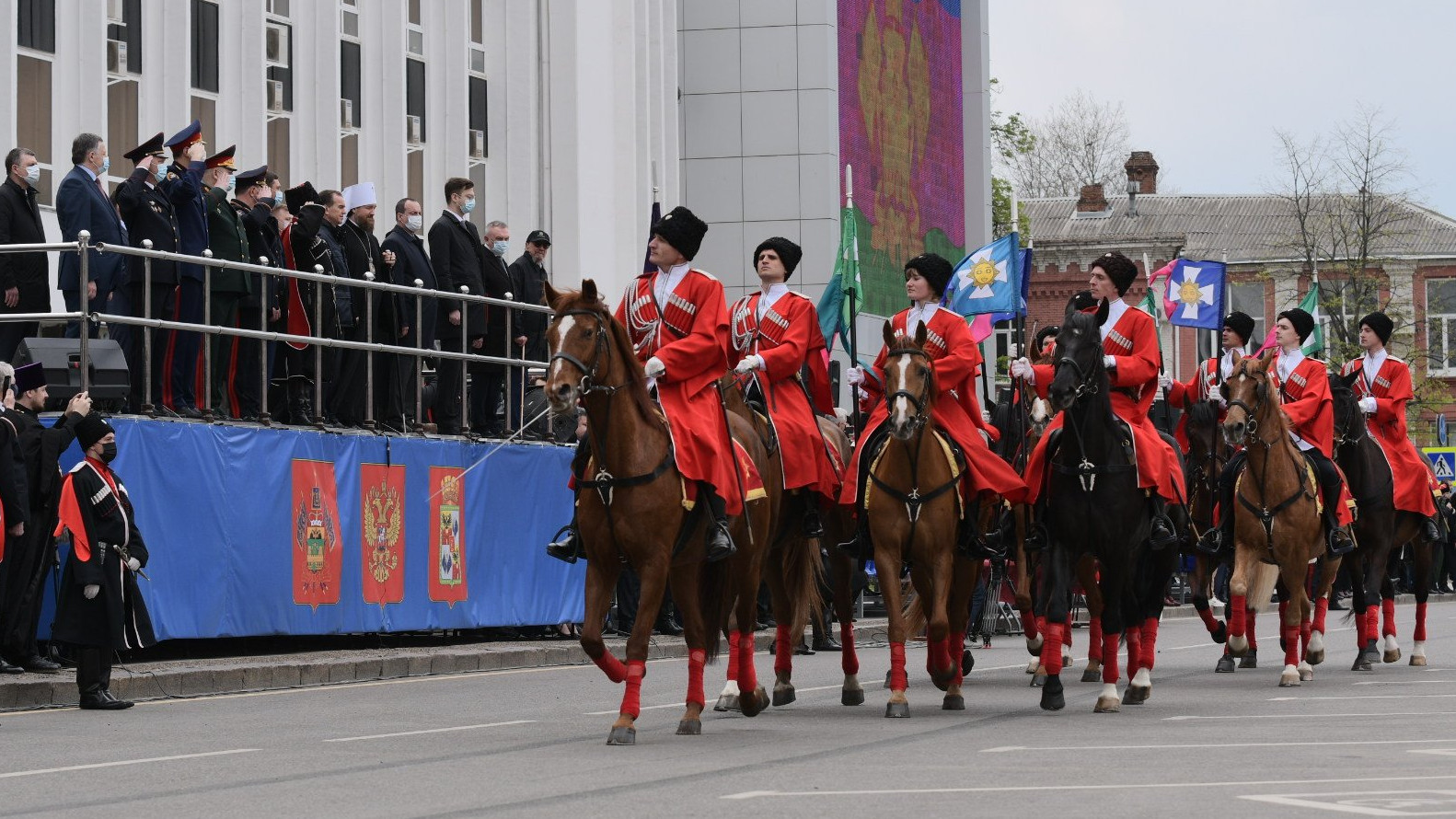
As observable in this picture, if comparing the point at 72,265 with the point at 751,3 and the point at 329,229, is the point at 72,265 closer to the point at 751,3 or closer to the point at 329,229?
the point at 329,229

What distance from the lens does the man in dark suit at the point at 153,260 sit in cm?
1859

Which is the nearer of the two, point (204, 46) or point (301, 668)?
point (301, 668)

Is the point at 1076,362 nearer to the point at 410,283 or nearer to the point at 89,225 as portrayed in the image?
the point at 89,225

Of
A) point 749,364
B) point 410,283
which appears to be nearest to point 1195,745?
point 749,364

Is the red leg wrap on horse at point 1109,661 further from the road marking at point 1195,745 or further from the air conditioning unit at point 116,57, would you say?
the air conditioning unit at point 116,57

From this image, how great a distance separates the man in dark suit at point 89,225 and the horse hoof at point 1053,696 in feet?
26.2

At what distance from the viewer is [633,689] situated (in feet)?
41.1

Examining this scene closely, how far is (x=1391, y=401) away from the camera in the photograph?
2066cm

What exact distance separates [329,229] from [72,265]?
3097mm

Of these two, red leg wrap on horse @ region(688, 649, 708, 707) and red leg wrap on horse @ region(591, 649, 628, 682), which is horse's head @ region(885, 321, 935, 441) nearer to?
red leg wrap on horse @ region(688, 649, 708, 707)

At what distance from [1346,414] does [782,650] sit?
6765 mm

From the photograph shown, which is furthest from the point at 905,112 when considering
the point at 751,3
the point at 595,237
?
the point at 595,237

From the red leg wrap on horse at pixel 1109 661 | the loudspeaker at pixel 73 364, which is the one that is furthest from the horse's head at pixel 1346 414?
the loudspeaker at pixel 73 364

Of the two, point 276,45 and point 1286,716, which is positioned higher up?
point 276,45
